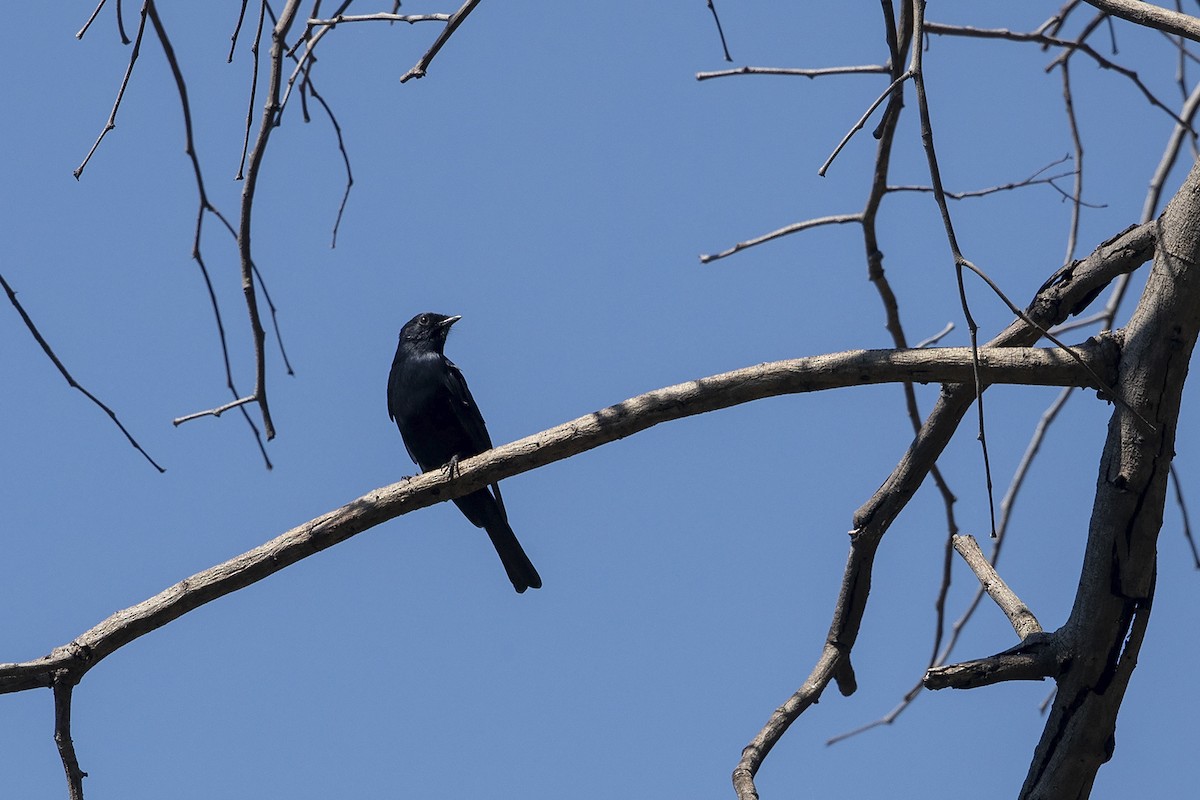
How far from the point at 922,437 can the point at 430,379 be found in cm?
353

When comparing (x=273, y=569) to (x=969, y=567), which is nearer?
(x=273, y=569)

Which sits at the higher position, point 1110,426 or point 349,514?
point 1110,426

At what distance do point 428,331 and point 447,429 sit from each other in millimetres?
812

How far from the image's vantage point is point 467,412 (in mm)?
6648

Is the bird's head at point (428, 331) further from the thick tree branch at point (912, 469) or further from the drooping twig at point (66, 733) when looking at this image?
the drooping twig at point (66, 733)

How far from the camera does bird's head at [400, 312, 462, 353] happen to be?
712 centimetres

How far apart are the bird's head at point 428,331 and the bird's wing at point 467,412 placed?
1.20ft

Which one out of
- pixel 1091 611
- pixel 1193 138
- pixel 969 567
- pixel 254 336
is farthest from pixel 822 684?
pixel 1193 138

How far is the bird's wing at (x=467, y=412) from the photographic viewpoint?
6586mm

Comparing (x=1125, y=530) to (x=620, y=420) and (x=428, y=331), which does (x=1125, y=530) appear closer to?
(x=620, y=420)

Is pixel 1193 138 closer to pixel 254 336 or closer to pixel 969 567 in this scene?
pixel 969 567

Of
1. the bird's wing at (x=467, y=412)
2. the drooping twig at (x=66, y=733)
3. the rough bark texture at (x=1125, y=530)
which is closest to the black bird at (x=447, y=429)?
the bird's wing at (x=467, y=412)

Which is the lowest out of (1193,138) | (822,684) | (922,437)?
(822,684)

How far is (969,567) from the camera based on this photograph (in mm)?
3844
